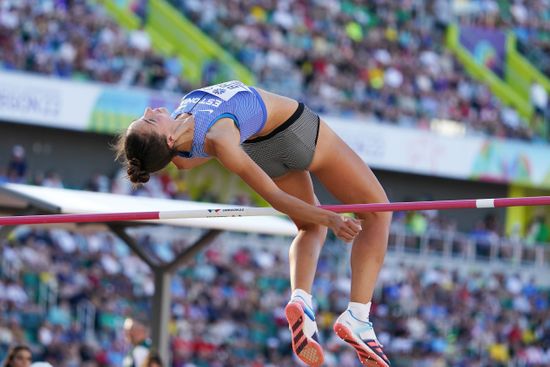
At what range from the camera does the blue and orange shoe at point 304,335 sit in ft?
22.3

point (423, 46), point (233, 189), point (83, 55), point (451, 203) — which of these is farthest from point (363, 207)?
point (423, 46)

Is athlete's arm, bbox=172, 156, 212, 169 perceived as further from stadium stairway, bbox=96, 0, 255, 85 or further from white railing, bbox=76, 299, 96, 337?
stadium stairway, bbox=96, 0, 255, 85

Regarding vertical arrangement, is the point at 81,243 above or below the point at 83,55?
below

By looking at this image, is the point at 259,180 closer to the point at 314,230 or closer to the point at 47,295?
the point at 314,230

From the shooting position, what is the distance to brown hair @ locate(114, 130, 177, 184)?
21.1 ft

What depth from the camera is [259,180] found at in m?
6.34

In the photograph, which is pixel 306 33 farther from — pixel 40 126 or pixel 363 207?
pixel 363 207

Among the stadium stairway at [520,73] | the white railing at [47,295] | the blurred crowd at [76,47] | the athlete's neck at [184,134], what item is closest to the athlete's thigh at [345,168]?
the athlete's neck at [184,134]

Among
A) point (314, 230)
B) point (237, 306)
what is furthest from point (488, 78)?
point (314, 230)

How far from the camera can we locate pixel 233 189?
24.7 meters

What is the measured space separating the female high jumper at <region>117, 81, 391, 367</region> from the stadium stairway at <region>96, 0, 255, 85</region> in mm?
16297

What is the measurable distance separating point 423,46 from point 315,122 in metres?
20.5

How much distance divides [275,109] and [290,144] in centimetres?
19

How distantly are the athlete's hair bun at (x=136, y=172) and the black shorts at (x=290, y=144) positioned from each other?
0.61 meters
